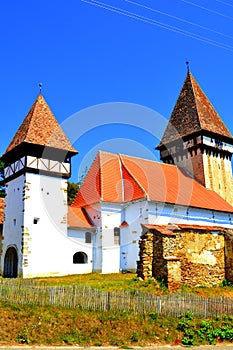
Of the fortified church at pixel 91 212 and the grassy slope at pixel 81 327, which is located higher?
the fortified church at pixel 91 212

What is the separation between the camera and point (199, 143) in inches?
1355

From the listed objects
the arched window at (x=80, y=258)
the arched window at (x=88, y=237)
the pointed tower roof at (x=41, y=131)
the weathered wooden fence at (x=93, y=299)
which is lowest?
the weathered wooden fence at (x=93, y=299)

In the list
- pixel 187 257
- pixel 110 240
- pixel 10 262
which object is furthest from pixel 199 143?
pixel 10 262

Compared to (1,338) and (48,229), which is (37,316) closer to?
(1,338)

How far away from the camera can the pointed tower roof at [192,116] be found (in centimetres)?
3572

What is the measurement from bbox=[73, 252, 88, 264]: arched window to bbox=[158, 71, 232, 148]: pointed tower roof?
16408 mm

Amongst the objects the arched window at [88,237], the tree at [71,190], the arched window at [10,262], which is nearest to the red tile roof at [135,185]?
the arched window at [88,237]

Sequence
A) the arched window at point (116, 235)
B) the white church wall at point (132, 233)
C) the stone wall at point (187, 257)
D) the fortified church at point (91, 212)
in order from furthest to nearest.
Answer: the arched window at point (116, 235) → the white church wall at point (132, 233) → the fortified church at point (91, 212) → the stone wall at point (187, 257)

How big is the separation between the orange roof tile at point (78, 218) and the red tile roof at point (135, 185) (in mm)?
783

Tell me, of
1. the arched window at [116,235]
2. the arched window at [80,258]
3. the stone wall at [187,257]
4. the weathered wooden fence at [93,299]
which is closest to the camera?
the weathered wooden fence at [93,299]

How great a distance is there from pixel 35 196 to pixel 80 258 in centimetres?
562

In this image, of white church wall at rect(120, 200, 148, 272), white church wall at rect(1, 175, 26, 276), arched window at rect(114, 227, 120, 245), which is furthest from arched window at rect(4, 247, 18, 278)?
white church wall at rect(120, 200, 148, 272)

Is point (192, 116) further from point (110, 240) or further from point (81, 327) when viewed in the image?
point (81, 327)

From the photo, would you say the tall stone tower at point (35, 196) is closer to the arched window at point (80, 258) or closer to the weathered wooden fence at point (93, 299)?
the arched window at point (80, 258)
